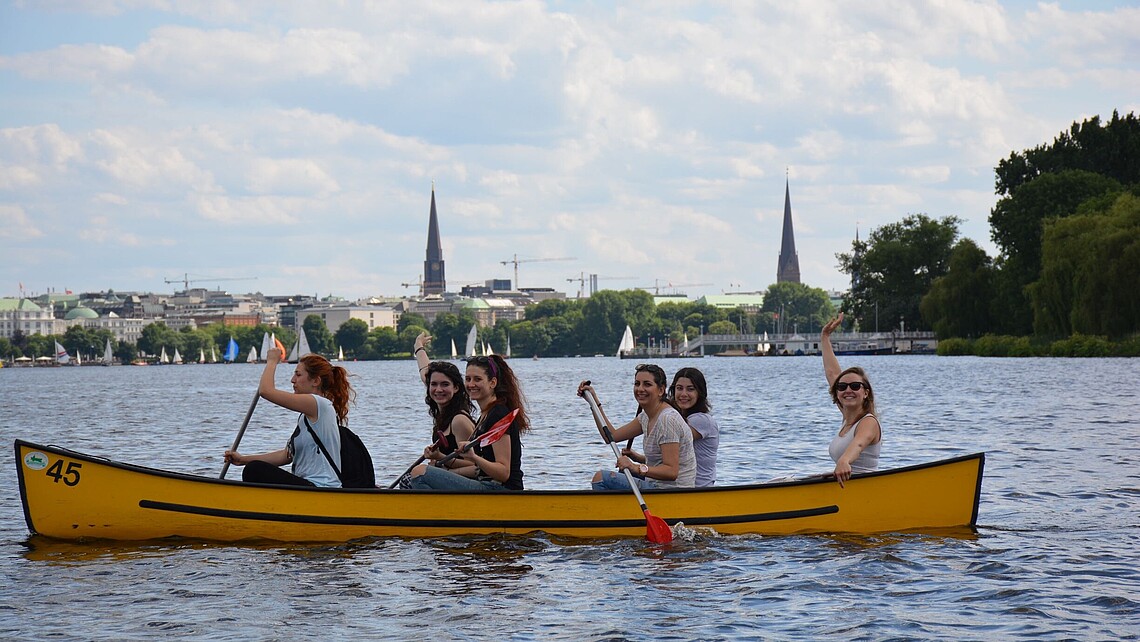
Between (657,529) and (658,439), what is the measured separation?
0.78 meters

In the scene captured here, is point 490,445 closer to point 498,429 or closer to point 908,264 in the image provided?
point 498,429

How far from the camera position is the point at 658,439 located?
11.9m

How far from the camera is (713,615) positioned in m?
9.72

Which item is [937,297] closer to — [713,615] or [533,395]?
[533,395]

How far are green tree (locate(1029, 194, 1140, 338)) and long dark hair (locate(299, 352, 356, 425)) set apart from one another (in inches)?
1900

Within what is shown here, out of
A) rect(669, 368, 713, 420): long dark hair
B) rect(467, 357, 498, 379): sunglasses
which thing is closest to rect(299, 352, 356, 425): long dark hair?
rect(467, 357, 498, 379): sunglasses

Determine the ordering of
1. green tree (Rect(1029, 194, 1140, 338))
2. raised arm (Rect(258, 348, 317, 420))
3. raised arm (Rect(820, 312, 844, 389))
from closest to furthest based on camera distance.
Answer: raised arm (Rect(258, 348, 317, 420)), raised arm (Rect(820, 312, 844, 389)), green tree (Rect(1029, 194, 1140, 338))

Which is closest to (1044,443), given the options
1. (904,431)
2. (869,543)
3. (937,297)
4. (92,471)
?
(904,431)

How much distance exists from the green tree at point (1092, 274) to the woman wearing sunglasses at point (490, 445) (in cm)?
4748

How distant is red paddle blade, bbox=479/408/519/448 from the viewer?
11375mm

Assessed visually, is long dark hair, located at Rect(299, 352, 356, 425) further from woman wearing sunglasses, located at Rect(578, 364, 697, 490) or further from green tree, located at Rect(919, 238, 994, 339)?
green tree, located at Rect(919, 238, 994, 339)

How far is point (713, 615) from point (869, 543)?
294 cm

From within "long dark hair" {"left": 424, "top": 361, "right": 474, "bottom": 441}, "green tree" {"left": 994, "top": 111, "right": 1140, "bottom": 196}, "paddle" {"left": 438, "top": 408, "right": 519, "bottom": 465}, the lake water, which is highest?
"green tree" {"left": 994, "top": 111, "right": 1140, "bottom": 196}

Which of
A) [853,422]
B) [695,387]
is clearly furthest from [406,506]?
[853,422]
